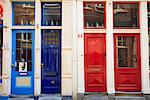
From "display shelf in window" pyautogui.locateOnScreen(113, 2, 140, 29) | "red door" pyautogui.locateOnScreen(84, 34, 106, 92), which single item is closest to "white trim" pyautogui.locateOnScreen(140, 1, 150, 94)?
"display shelf in window" pyautogui.locateOnScreen(113, 2, 140, 29)

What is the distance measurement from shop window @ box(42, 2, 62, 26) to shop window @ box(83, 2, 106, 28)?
104cm

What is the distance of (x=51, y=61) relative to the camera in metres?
12.2

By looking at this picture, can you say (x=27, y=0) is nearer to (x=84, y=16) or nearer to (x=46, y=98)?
(x=84, y=16)

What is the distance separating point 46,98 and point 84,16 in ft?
11.3

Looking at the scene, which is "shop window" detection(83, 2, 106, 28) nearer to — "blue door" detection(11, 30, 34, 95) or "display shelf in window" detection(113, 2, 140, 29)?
"display shelf in window" detection(113, 2, 140, 29)

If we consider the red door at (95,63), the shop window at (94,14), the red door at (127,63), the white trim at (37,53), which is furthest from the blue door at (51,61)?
the red door at (127,63)

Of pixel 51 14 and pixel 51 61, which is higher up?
pixel 51 14

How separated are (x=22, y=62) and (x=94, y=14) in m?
3.33

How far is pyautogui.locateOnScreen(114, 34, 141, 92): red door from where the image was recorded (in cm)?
1205

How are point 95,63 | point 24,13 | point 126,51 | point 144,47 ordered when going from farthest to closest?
point 24,13 → point 126,51 → point 95,63 → point 144,47

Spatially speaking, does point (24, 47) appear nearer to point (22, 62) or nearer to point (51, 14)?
point (22, 62)

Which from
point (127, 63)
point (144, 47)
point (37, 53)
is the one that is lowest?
point (127, 63)

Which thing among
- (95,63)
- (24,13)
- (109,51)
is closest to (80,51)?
(95,63)

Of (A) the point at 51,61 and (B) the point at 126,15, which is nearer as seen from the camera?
(A) the point at 51,61
